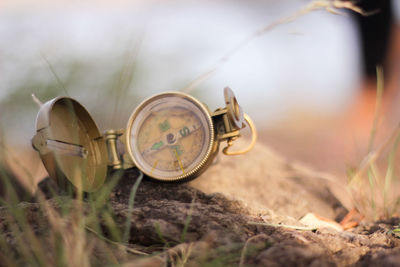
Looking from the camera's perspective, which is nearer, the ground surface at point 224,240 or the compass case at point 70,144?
the ground surface at point 224,240

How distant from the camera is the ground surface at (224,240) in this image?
134 centimetres

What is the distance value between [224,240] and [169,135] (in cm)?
88

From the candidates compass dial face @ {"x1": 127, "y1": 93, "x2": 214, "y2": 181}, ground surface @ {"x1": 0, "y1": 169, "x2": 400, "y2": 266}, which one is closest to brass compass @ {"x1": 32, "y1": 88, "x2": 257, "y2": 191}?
compass dial face @ {"x1": 127, "y1": 93, "x2": 214, "y2": 181}

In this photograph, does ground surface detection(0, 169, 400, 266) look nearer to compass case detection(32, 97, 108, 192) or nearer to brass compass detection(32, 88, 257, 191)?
compass case detection(32, 97, 108, 192)

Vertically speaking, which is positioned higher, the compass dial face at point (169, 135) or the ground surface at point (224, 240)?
the compass dial face at point (169, 135)

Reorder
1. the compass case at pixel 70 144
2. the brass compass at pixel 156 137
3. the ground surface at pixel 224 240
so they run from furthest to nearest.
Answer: the brass compass at pixel 156 137
the compass case at pixel 70 144
the ground surface at pixel 224 240

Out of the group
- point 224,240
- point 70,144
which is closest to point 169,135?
point 70,144

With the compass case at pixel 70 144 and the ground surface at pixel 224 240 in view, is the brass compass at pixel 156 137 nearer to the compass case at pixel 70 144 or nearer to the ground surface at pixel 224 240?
the compass case at pixel 70 144

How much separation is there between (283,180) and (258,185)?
255 millimetres

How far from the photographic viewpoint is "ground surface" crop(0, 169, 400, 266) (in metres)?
1.34

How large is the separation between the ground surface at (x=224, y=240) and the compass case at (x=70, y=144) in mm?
194

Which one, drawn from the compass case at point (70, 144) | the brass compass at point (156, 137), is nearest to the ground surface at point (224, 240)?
the compass case at point (70, 144)

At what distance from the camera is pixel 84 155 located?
214 centimetres

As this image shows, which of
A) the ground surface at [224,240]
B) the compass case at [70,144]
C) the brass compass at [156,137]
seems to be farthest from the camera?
the brass compass at [156,137]
